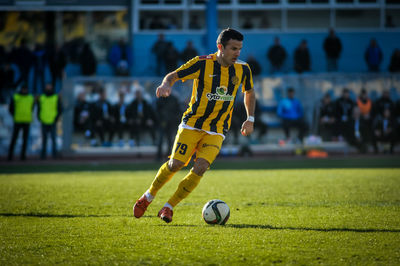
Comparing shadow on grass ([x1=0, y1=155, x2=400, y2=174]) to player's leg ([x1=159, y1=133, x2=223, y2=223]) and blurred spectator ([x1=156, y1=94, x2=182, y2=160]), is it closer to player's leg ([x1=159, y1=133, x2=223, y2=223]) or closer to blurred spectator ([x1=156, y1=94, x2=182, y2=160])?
blurred spectator ([x1=156, y1=94, x2=182, y2=160])

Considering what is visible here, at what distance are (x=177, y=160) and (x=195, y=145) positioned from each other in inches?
11.7

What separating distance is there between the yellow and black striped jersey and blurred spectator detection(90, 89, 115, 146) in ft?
37.6

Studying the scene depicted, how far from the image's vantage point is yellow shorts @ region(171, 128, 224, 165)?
6.20 metres

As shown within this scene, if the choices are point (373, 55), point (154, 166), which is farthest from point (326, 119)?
point (154, 166)

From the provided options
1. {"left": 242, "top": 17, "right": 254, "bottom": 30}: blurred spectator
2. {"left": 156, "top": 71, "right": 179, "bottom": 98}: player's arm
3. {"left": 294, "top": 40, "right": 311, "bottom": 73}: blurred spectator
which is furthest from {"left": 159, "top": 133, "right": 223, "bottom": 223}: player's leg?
{"left": 242, "top": 17, "right": 254, "bottom": 30}: blurred spectator

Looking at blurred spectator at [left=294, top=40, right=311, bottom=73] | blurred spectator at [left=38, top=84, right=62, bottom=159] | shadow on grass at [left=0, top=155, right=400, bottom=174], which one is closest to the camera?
shadow on grass at [left=0, top=155, right=400, bottom=174]

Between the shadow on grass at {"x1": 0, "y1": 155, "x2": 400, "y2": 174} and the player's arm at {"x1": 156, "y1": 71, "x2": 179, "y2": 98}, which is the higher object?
the player's arm at {"x1": 156, "y1": 71, "x2": 179, "y2": 98}

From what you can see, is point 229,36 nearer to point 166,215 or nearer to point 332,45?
point 166,215

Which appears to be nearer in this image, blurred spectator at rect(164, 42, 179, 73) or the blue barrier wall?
blurred spectator at rect(164, 42, 179, 73)

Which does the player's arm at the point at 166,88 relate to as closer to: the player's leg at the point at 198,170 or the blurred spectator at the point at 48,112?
the player's leg at the point at 198,170

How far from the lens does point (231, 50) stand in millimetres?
6160

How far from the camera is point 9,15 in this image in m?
24.8

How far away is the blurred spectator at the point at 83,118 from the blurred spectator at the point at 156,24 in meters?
7.60

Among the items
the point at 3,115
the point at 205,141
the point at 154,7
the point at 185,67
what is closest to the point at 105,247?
the point at 205,141
